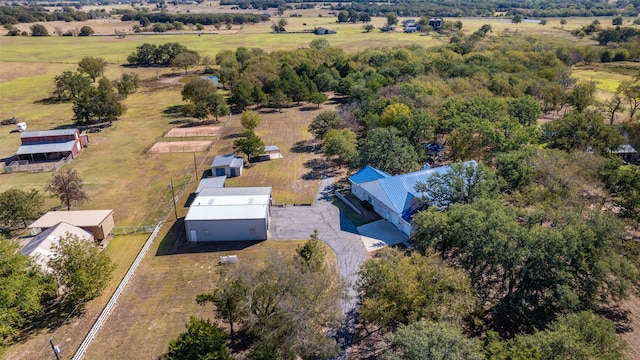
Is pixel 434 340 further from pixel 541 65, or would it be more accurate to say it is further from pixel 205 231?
pixel 541 65

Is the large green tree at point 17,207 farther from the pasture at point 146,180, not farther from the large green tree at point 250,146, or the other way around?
the large green tree at point 250,146

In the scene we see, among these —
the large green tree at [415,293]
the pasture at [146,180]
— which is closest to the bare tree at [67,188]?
the pasture at [146,180]

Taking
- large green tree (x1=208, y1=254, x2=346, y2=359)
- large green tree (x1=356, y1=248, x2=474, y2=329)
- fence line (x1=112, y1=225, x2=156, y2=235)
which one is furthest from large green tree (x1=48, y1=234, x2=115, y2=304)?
large green tree (x1=356, y1=248, x2=474, y2=329)

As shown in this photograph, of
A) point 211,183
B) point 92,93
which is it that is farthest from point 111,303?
point 92,93

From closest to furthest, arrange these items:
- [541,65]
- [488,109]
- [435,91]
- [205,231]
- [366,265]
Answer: [366,265] < [205,231] < [488,109] < [435,91] < [541,65]

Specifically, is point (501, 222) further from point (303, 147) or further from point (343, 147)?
point (303, 147)

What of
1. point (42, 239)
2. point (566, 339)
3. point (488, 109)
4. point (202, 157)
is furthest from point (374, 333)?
point (202, 157)
